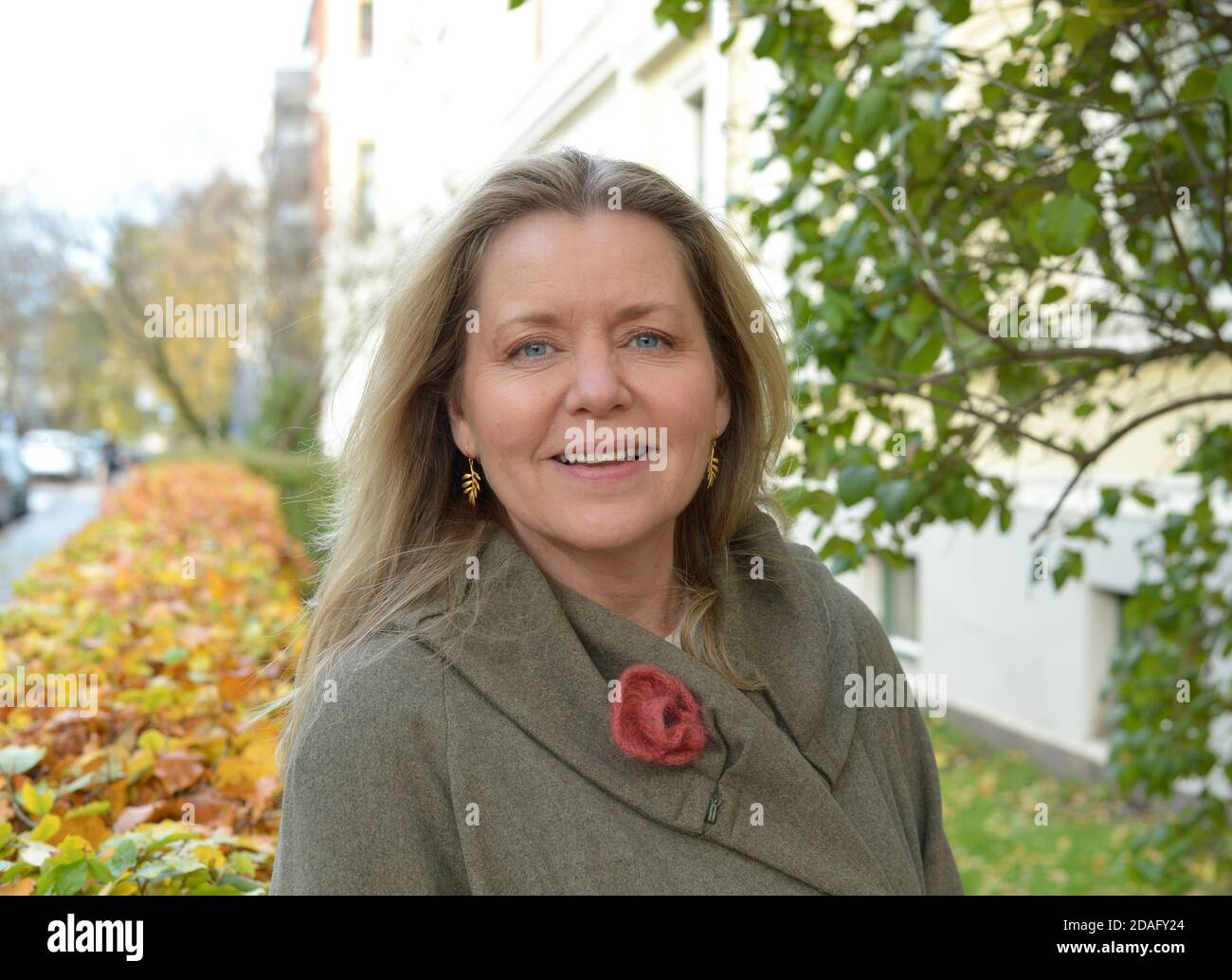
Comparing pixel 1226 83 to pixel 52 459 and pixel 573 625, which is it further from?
pixel 52 459

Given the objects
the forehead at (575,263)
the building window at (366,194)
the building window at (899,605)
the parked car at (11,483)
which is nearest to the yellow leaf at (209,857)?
A: the forehead at (575,263)

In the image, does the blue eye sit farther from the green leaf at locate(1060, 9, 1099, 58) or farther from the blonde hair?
the green leaf at locate(1060, 9, 1099, 58)

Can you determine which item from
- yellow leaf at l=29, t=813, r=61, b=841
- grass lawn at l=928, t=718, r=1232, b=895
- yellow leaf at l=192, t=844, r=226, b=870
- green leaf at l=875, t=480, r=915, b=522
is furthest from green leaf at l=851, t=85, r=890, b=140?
grass lawn at l=928, t=718, r=1232, b=895

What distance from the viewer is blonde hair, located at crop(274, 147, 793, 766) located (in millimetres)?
1781

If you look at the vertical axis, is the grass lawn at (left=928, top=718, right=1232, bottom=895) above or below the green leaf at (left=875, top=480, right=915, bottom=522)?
below

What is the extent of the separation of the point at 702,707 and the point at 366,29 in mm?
11169

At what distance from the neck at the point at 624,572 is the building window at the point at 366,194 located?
16.8m

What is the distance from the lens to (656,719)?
5.32 ft

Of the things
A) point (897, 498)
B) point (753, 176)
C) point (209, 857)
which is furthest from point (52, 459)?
point (209, 857)

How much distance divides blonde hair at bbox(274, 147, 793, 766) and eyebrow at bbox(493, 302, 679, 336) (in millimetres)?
116

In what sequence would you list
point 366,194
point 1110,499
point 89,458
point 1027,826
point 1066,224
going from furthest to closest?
point 89,458 → point 366,194 → point 1027,826 → point 1110,499 → point 1066,224

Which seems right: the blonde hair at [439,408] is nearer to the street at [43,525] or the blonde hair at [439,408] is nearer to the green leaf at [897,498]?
the green leaf at [897,498]

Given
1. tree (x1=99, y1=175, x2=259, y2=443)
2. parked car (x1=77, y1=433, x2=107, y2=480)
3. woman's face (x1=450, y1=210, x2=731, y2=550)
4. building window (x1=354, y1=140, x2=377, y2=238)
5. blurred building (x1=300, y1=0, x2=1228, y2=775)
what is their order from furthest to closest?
1. parked car (x1=77, y1=433, x2=107, y2=480)
2. tree (x1=99, y1=175, x2=259, y2=443)
3. building window (x1=354, y1=140, x2=377, y2=238)
4. blurred building (x1=300, y1=0, x2=1228, y2=775)
5. woman's face (x1=450, y1=210, x2=731, y2=550)

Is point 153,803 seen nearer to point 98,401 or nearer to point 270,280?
point 270,280
